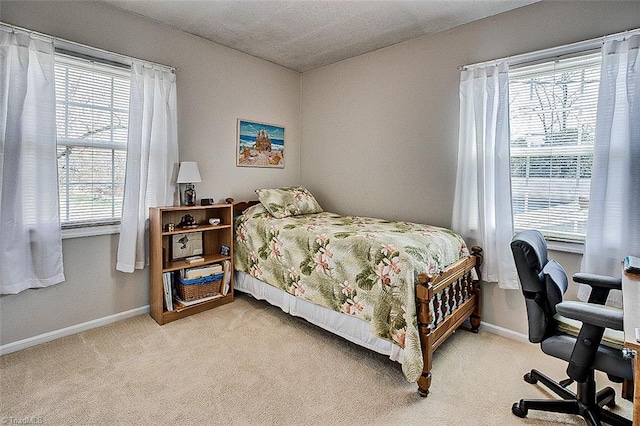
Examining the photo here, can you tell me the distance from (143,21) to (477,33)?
2826 millimetres

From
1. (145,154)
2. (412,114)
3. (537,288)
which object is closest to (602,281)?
(537,288)

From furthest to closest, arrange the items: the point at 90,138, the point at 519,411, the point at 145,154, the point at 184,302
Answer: the point at 184,302 < the point at 145,154 < the point at 90,138 < the point at 519,411

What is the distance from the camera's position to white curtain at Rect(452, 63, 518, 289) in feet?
8.50

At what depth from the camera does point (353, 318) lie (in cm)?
237

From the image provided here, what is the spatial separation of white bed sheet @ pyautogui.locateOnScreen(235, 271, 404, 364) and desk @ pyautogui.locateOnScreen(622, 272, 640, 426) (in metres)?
1.15

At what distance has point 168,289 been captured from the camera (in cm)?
289

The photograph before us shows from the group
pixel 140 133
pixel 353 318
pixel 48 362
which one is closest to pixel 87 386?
pixel 48 362

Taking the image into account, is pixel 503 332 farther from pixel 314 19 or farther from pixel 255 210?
pixel 314 19

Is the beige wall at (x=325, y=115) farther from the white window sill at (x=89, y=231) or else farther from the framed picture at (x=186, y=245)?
the framed picture at (x=186, y=245)

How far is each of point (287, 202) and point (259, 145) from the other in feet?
2.75

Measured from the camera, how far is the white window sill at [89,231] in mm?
2555

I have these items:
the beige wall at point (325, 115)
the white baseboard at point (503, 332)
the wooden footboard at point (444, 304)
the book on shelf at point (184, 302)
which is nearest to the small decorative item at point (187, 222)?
the beige wall at point (325, 115)

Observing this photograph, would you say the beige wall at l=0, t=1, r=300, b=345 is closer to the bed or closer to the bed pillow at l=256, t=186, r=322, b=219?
the bed pillow at l=256, t=186, r=322, b=219

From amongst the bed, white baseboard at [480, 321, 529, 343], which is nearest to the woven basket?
the bed
